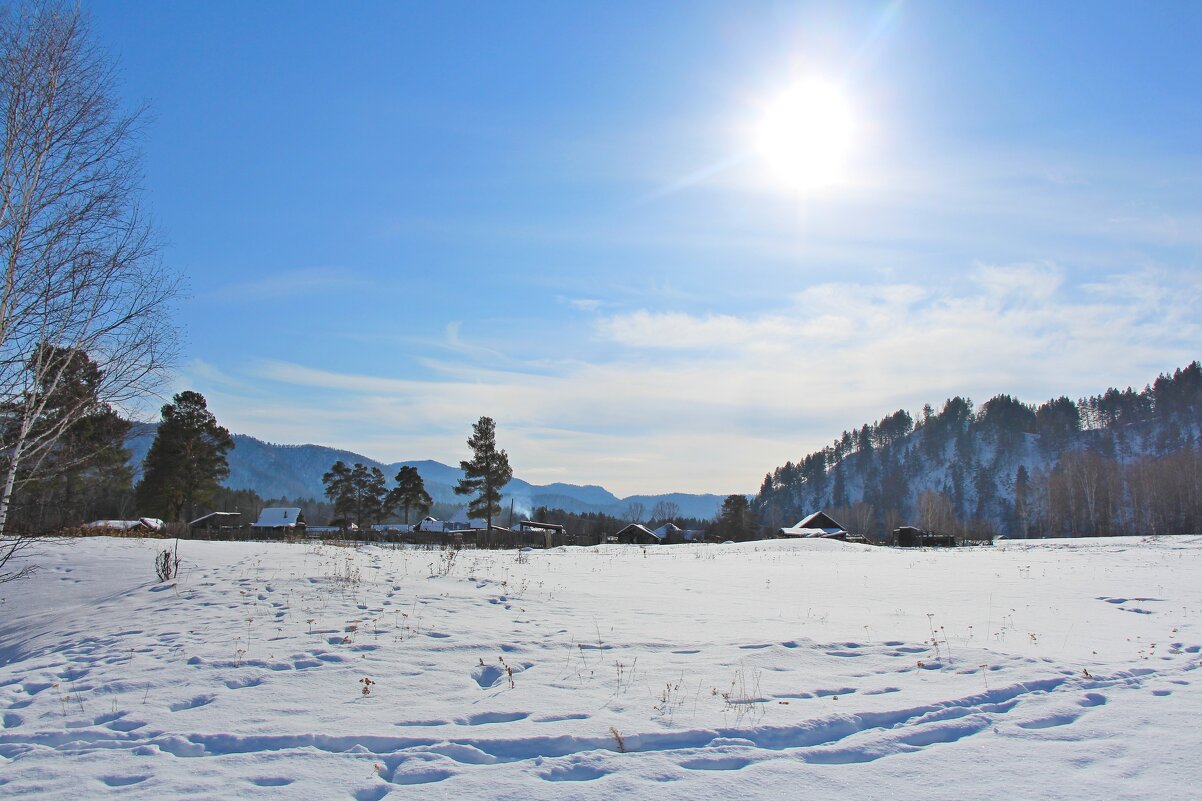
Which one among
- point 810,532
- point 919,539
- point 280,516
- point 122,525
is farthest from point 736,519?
point 122,525

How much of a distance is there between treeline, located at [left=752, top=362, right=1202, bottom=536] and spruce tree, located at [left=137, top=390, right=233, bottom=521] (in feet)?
299

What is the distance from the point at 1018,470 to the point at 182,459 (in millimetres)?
127151

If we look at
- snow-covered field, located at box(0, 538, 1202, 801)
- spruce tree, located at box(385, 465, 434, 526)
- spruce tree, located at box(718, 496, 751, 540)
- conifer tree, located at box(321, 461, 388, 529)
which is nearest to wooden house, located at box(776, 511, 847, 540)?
spruce tree, located at box(718, 496, 751, 540)

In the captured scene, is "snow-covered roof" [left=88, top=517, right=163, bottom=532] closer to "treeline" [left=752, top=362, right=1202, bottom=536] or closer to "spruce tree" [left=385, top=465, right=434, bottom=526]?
"spruce tree" [left=385, top=465, right=434, bottom=526]

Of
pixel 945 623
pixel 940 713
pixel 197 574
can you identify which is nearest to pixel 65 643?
pixel 197 574

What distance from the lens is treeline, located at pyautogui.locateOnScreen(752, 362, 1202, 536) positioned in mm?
90312

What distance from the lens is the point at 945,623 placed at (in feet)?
33.6

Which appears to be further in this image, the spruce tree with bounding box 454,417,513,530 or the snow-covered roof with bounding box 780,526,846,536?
the snow-covered roof with bounding box 780,526,846,536

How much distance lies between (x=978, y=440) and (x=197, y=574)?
169680mm

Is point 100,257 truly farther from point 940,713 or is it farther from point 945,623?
point 945,623

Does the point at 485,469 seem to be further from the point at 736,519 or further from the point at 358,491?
the point at 736,519

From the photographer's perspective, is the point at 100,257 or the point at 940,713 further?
the point at 100,257

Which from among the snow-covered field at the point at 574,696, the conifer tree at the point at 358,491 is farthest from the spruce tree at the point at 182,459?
the snow-covered field at the point at 574,696

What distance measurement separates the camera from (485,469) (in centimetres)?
5497
